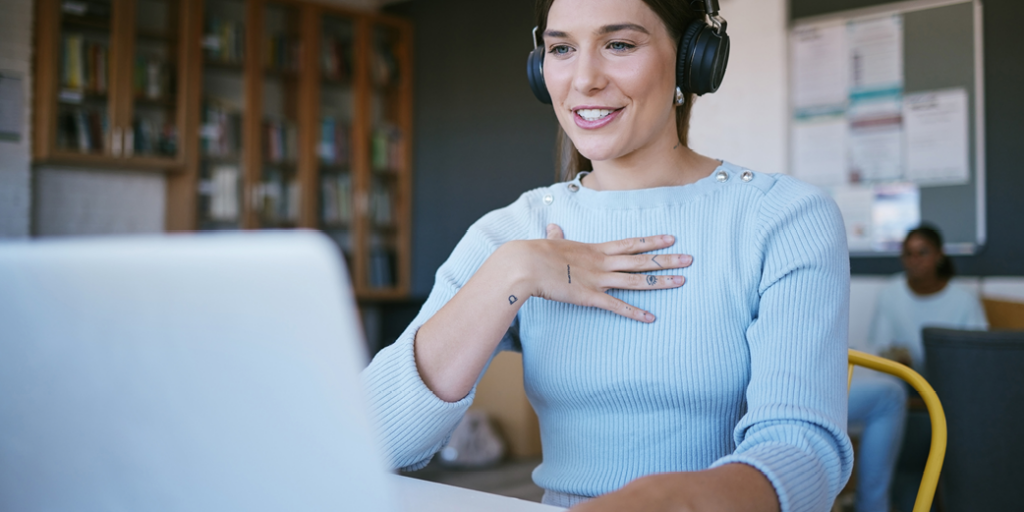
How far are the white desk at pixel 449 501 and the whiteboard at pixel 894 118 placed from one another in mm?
3663

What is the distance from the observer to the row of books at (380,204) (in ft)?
A: 17.8

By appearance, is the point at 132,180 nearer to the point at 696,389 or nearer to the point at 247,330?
the point at 696,389

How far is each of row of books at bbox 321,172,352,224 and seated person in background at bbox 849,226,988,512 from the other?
326cm

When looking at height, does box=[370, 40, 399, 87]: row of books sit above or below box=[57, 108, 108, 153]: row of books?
above

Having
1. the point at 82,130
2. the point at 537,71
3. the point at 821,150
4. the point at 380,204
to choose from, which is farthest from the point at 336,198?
the point at 537,71

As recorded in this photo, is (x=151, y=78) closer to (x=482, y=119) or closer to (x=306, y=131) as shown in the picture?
(x=306, y=131)

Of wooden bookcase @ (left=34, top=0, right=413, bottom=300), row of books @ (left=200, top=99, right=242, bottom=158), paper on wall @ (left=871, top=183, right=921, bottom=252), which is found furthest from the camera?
row of books @ (left=200, top=99, right=242, bottom=158)

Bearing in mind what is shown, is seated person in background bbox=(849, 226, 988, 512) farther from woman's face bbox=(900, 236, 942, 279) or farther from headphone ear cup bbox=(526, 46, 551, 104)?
headphone ear cup bbox=(526, 46, 551, 104)

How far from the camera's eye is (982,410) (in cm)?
169

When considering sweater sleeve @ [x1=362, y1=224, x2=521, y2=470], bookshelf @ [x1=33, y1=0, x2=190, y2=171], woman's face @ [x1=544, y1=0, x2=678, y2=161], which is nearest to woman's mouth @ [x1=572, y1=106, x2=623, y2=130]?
woman's face @ [x1=544, y1=0, x2=678, y2=161]

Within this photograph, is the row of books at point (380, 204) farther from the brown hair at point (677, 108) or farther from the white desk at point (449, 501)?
the white desk at point (449, 501)

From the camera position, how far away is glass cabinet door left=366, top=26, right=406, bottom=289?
17.8 ft

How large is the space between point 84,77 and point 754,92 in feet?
11.8

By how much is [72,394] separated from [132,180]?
4749 millimetres
